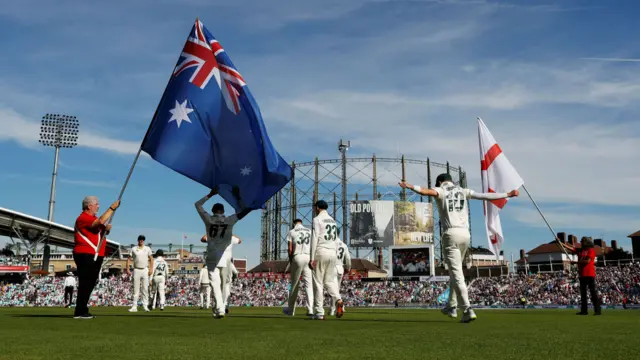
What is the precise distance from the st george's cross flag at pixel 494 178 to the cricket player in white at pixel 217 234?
5140 mm

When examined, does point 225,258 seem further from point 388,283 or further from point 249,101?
point 388,283

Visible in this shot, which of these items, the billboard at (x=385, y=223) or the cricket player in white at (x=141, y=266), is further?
the billboard at (x=385, y=223)

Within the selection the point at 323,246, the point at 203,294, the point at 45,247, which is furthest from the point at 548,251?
the point at 323,246

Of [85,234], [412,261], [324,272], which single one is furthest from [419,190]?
[412,261]

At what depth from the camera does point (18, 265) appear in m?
42.3

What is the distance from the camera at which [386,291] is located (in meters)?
42.4

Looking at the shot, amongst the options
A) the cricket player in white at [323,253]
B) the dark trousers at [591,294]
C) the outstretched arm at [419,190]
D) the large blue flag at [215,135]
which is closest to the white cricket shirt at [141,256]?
the large blue flag at [215,135]

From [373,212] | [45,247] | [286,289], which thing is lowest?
[286,289]

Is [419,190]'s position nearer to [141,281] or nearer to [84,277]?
[84,277]

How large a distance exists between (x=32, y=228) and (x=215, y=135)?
38540 millimetres

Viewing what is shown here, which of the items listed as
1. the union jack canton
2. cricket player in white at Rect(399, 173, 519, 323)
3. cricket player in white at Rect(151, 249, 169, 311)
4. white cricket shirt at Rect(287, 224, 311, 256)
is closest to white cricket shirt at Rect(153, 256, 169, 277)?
cricket player in white at Rect(151, 249, 169, 311)

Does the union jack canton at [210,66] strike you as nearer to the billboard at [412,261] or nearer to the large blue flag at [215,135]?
the large blue flag at [215,135]

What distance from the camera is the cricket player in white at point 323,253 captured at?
366 inches

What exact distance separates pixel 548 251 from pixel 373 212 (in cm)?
5458
